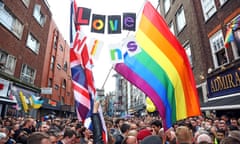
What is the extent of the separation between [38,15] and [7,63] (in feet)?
24.8

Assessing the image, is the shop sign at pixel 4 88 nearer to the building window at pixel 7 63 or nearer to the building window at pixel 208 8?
the building window at pixel 7 63

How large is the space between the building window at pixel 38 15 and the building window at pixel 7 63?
5821mm

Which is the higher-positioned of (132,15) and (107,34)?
(132,15)

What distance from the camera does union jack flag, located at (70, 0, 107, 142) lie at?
13.6 feet

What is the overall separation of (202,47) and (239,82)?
4.10 m

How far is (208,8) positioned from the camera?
11.3 meters

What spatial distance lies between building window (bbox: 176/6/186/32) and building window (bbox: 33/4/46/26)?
13.1 meters

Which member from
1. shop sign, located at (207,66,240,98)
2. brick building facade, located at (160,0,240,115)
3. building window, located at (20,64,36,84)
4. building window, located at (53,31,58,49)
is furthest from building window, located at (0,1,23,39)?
shop sign, located at (207,66,240,98)

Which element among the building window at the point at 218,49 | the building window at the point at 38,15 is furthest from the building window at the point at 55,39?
the building window at the point at 218,49

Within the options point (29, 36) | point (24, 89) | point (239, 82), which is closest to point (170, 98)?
point (239, 82)

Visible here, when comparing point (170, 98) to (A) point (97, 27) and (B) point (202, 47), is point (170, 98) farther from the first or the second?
(B) point (202, 47)

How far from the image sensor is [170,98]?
3.48 m

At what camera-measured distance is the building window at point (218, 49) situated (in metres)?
9.81

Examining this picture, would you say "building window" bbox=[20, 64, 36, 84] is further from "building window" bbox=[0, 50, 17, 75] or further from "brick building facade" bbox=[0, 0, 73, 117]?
"building window" bbox=[0, 50, 17, 75]
